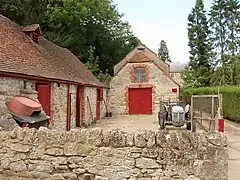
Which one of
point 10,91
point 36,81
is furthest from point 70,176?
point 36,81

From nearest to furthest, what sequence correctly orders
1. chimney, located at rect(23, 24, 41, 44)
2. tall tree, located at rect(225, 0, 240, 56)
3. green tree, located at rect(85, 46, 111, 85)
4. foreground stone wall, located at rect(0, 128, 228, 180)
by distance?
foreground stone wall, located at rect(0, 128, 228, 180), chimney, located at rect(23, 24, 41, 44), green tree, located at rect(85, 46, 111, 85), tall tree, located at rect(225, 0, 240, 56)

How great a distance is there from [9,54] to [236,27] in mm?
35144

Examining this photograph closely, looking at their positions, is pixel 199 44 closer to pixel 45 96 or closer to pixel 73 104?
pixel 73 104

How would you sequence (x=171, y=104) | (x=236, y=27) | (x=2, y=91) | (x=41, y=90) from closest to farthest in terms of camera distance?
1. (x=2, y=91)
2. (x=41, y=90)
3. (x=171, y=104)
4. (x=236, y=27)

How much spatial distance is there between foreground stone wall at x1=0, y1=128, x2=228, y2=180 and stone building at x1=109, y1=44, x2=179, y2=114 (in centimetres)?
2319

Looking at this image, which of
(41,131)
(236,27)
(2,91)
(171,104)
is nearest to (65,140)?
(41,131)

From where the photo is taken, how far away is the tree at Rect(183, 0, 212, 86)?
41306 millimetres

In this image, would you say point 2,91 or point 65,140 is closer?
point 65,140

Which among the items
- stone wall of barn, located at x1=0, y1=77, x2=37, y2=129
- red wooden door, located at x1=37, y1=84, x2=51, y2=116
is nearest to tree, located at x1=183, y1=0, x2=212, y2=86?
red wooden door, located at x1=37, y1=84, x2=51, y2=116

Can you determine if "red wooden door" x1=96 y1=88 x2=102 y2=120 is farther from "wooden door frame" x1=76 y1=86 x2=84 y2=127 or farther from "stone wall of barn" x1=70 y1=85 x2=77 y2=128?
"stone wall of barn" x1=70 y1=85 x2=77 y2=128

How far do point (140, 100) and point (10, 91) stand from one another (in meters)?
19.0

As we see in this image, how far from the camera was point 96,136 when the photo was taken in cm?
556

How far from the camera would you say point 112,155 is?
547 cm

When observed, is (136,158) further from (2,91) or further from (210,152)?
(2,91)
